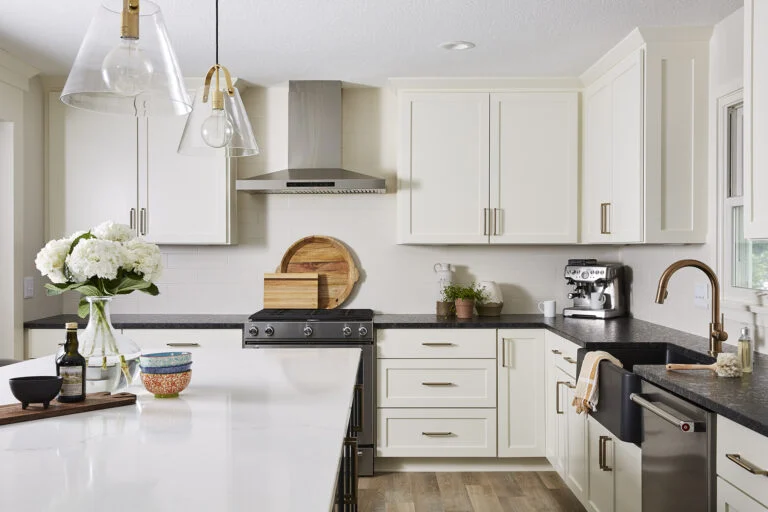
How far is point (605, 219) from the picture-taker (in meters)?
3.92

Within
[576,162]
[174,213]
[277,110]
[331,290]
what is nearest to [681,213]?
[576,162]

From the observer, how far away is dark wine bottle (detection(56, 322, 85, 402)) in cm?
194

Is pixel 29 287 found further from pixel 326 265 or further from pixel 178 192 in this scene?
pixel 326 265

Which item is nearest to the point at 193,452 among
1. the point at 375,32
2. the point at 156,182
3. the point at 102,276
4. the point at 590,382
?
the point at 102,276

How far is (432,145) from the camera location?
4.35 metres

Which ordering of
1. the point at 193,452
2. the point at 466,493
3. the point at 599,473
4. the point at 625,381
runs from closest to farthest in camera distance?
the point at 193,452, the point at 625,381, the point at 599,473, the point at 466,493

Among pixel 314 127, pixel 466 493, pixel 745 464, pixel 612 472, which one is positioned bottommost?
pixel 466 493

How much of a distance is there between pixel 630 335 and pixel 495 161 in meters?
1.37

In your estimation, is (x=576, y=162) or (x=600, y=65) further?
(x=576, y=162)

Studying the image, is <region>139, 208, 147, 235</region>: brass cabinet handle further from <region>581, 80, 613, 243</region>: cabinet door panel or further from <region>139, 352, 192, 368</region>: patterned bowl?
<region>581, 80, 613, 243</region>: cabinet door panel

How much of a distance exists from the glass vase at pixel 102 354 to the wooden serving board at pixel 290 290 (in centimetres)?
245

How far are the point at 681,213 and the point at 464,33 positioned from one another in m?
1.35

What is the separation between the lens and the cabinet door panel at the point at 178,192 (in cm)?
437

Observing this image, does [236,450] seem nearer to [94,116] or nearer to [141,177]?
[141,177]
